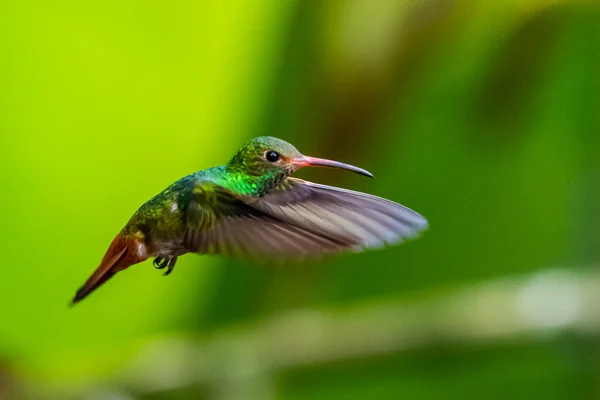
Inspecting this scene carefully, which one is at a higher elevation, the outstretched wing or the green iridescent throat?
the green iridescent throat

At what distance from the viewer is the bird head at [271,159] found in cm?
31

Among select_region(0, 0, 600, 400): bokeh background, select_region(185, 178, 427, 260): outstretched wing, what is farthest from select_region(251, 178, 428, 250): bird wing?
select_region(0, 0, 600, 400): bokeh background

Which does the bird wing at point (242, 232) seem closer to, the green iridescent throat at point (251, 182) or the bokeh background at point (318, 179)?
the green iridescent throat at point (251, 182)

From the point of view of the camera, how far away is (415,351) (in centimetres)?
107

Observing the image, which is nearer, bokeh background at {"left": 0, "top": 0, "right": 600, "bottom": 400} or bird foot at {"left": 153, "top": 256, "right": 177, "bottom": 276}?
bird foot at {"left": 153, "top": 256, "right": 177, "bottom": 276}

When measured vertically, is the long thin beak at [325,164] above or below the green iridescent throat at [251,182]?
above

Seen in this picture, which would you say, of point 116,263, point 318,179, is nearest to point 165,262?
point 116,263

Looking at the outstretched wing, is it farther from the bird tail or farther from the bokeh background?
the bokeh background

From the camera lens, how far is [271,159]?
1.04 feet

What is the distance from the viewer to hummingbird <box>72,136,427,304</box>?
0.32m

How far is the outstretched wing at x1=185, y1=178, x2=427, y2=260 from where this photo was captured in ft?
1.08

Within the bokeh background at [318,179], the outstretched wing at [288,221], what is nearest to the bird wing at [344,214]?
the outstretched wing at [288,221]

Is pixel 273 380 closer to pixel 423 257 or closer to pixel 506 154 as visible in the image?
pixel 423 257

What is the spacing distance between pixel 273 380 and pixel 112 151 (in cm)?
45
